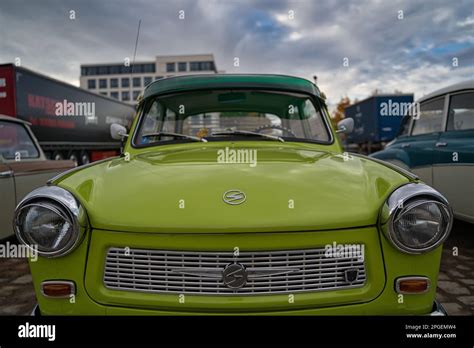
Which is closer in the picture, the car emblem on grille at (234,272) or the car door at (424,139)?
the car emblem on grille at (234,272)

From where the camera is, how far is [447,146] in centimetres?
487

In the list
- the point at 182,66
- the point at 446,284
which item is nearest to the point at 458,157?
the point at 446,284

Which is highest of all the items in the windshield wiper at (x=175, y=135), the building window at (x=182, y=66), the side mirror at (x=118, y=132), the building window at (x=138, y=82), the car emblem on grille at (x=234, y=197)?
the building window at (x=182, y=66)

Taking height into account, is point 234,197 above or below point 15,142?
below

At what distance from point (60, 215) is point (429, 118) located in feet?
17.8

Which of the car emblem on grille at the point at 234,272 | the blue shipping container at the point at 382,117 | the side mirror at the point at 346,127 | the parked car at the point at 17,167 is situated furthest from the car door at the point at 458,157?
the blue shipping container at the point at 382,117

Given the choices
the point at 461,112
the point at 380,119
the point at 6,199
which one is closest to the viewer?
the point at 6,199

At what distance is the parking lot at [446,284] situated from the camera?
315 centimetres

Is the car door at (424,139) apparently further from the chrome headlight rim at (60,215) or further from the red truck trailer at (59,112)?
the red truck trailer at (59,112)

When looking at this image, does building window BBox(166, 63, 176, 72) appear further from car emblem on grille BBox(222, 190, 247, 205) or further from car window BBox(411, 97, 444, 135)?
car emblem on grille BBox(222, 190, 247, 205)

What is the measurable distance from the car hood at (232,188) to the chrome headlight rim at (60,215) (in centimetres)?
5

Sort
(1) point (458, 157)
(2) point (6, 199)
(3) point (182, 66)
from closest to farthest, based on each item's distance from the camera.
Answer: (2) point (6, 199), (1) point (458, 157), (3) point (182, 66)

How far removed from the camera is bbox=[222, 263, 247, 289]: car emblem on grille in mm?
1668

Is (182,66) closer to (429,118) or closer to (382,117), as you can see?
(382,117)
